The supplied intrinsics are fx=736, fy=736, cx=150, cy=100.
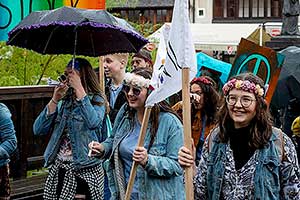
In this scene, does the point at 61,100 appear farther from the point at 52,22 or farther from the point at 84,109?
the point at 52,22

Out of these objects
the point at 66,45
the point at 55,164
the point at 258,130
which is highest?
the point at 66,45

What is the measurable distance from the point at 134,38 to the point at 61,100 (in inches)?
34.0

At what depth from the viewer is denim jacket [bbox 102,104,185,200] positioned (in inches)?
191

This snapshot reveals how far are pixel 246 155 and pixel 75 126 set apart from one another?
66.8 inches

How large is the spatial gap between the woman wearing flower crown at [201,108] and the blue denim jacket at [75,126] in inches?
55.1

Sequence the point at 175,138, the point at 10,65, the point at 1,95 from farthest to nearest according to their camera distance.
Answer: the point at 10,65
the point at 1,95
the point at 175,138

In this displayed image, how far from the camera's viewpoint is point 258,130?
4.49 meters

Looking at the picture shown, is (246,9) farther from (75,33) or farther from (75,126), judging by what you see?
(75,126)

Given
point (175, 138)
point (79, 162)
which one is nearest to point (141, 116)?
point (175, 138)

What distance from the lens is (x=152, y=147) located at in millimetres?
4977

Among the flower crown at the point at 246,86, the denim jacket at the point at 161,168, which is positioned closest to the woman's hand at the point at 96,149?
the denim jacket at the point at 161,168

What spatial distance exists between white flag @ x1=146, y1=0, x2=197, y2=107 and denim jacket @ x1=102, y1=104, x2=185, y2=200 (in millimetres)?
259

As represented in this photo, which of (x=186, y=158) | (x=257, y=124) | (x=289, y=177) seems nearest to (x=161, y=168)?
(x=186, y=158)

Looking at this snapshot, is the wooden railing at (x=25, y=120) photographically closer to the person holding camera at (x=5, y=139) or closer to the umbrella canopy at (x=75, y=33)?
the umbrella canopy at (x=75, y=33)
